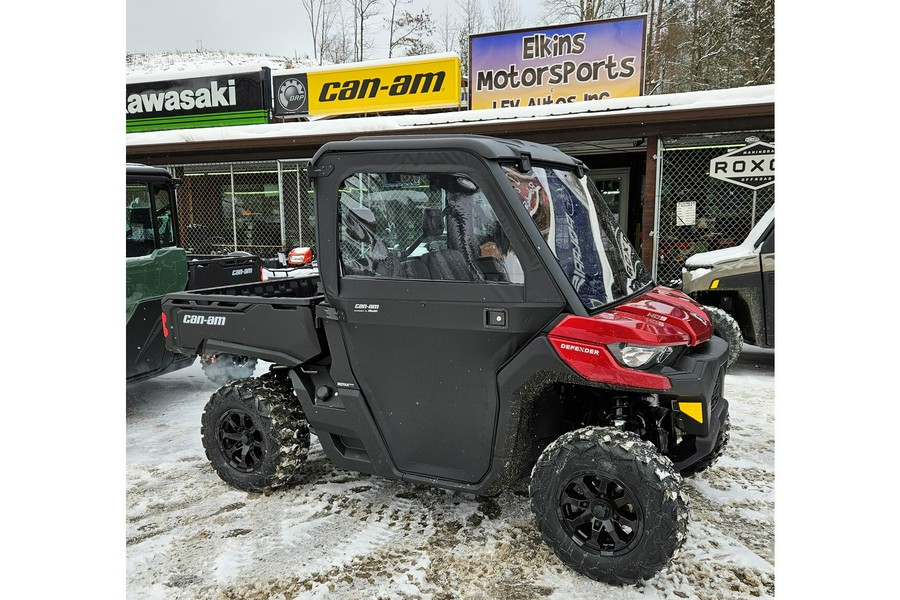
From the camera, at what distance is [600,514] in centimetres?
273

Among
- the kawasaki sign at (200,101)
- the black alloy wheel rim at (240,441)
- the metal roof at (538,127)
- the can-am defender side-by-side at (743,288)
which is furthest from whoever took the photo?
the kawasaki sign at (200,101)

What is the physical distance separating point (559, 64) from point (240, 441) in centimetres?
1018

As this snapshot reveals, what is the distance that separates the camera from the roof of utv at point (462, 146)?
9.46ft

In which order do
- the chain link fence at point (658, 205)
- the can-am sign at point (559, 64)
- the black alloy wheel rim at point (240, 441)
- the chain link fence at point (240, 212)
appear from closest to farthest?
the black alloy wheel rim at point (240, 441), the chain link fence at point (658, 205), the can-am sign at point (559, 64), the chain link fence at point (240, 212)

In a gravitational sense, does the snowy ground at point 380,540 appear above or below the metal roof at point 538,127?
below

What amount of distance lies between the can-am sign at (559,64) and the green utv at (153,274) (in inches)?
309

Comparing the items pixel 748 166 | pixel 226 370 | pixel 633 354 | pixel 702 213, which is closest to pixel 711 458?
pixel 633 354

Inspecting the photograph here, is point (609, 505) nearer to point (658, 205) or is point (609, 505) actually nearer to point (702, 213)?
point (658, 205)

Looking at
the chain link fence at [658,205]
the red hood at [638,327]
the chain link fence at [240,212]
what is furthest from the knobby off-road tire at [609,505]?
the chain link fence at [240,212]

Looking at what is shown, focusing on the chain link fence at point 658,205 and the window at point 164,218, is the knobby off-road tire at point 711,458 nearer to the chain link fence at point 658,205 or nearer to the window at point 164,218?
the chain link fence at point 658,205

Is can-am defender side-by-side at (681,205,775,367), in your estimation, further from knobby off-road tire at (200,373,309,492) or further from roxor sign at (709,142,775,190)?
knobby off-road tire at (200,373,309,492)

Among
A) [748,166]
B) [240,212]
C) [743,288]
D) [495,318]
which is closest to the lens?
[495,318]

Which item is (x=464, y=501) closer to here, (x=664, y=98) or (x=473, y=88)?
(x=664, y=98)

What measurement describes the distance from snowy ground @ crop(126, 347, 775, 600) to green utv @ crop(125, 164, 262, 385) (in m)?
1.17
